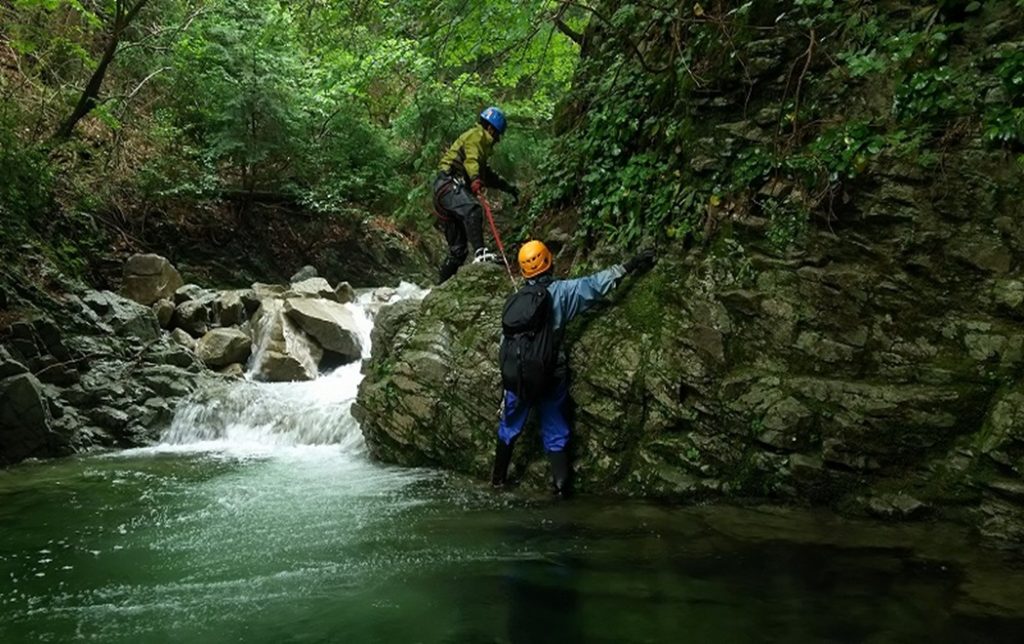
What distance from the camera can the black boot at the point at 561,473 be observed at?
6.01 meters

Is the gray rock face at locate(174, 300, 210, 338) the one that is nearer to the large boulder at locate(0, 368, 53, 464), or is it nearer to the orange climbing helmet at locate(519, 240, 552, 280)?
the large boulder at locate(0, 368, 53, 464)

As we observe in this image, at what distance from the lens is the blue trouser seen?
20.0 ft

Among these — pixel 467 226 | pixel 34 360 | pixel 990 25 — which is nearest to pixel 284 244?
pixel 34 360

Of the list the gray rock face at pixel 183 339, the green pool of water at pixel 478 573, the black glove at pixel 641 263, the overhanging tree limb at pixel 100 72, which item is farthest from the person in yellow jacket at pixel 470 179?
the overhanging tree limb at pixel 100 72

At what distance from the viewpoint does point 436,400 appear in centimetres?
712

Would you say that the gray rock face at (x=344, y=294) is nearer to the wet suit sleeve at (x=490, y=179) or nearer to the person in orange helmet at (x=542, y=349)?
the wet suit sleeve at (x=490, y=179)

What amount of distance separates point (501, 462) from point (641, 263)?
7.55 feet

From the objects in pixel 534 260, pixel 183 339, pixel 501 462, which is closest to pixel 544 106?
pixel 183 339

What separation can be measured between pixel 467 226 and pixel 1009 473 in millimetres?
5875

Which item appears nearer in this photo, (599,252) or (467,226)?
(599,252)

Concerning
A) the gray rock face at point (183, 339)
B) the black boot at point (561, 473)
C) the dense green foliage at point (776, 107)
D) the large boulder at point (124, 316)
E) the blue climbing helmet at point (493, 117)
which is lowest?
the black boot at point (561, 473)

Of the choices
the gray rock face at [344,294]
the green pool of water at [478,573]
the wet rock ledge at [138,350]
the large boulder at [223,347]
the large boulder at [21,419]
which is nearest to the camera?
the green pool of water at [478,573]

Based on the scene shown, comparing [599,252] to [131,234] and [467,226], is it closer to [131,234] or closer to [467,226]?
[467,226]

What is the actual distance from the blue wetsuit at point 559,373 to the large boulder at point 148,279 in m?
8.70
